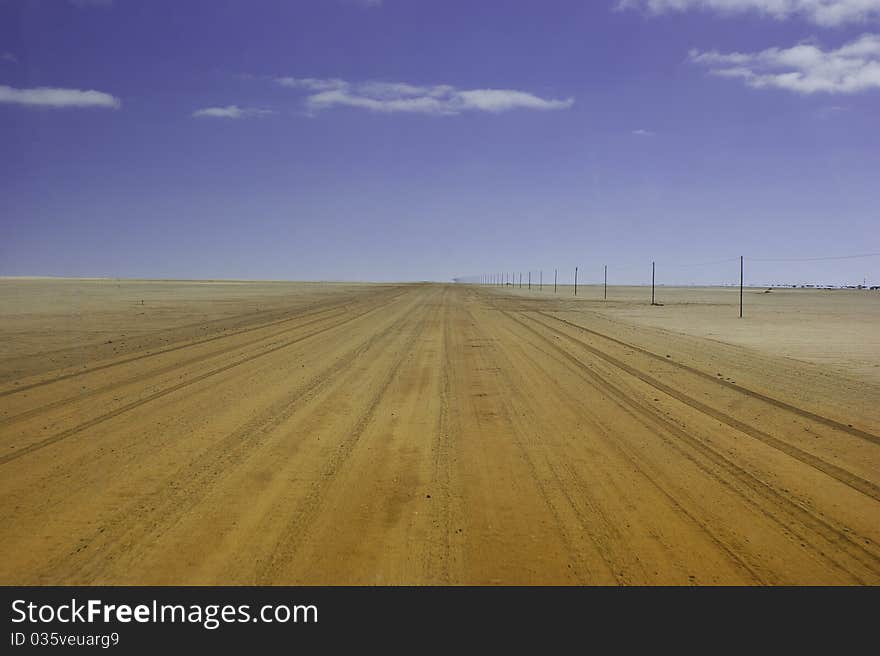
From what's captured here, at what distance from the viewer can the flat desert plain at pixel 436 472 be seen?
4367mm

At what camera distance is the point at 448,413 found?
30.4 feet

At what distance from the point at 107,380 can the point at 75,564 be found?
851cm

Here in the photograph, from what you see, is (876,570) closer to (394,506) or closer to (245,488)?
(394,506)

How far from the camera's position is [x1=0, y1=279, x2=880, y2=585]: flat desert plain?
4367 millimetres

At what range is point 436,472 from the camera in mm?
6453

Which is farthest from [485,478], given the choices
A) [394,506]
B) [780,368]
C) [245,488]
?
[780,368]

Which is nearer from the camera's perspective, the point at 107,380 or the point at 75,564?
the point at 75,564

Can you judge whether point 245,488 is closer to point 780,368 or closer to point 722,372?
point 722,372
